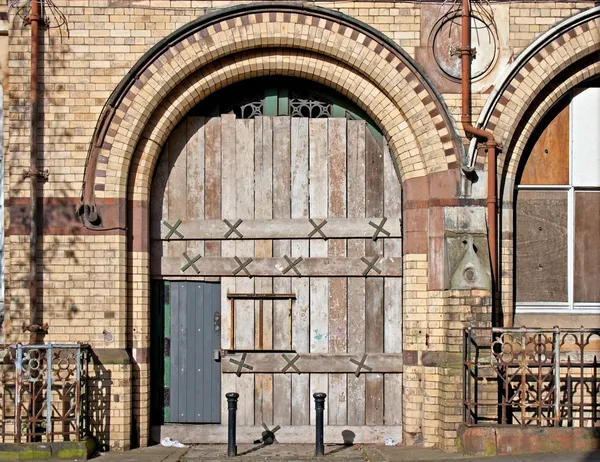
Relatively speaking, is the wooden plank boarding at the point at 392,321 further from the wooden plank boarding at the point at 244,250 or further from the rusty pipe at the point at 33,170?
the rusty pipe at the point at 33,170

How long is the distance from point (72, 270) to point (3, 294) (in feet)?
3.42

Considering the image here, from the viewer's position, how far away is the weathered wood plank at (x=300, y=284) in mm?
11461

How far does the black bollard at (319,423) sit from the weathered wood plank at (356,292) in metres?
0.83

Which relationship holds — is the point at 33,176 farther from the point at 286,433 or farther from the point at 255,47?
the point at 286,433

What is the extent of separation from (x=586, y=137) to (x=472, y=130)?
1.72 metres

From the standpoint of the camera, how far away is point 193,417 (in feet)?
37.7

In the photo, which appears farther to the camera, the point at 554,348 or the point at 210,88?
the point at 210,88

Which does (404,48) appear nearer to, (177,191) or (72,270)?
(177,191)

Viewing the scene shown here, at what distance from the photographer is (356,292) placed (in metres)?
11.5

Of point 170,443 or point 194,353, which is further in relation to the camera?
point 194,353

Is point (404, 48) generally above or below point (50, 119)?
above

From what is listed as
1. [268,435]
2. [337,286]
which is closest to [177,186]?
[337,286]

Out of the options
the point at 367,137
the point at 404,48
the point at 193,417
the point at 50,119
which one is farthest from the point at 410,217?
the point at 50,119

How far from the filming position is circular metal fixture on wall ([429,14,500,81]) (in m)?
11.0
